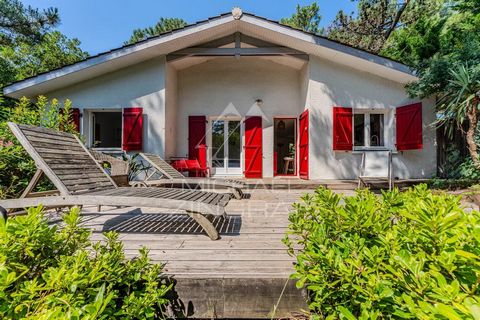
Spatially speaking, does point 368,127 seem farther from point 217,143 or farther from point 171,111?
point 171,111

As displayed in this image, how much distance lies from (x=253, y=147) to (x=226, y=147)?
3.22ft

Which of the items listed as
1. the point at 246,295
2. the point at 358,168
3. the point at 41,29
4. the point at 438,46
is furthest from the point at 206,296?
the point at 41,29

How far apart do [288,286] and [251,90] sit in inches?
309

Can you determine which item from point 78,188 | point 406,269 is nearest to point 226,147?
point 78,188

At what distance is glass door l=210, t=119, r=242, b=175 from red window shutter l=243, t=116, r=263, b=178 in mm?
→ 334

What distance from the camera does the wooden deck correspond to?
55.3 inches

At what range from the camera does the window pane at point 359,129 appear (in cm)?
769

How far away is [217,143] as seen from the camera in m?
8.84

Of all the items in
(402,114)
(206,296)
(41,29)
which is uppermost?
(41,29)

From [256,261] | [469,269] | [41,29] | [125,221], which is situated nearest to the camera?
[469,269]

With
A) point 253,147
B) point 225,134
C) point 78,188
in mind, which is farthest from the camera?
point 225,134

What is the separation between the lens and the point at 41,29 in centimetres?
1021

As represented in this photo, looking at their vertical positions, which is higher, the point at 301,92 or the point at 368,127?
the point at 301,92

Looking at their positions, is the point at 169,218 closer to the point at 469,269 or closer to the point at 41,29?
the point at 469,269
